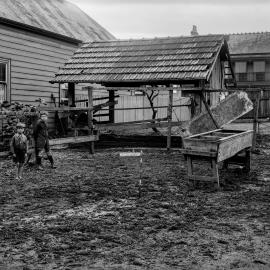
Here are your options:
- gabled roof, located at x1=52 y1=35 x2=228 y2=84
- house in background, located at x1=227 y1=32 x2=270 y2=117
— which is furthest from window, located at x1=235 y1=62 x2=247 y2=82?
gabled roof, located at x1=52 y1=35 x2=228 y2=84

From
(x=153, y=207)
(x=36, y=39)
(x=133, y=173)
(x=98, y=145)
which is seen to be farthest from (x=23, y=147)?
(x=36, y=39)

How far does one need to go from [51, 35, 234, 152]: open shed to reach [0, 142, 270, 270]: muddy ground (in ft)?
18.9

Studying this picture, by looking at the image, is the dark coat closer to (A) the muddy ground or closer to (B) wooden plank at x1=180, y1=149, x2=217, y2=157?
(A) the muddy ground

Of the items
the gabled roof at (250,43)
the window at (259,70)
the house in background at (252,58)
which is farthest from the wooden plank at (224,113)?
the window at (259,70)

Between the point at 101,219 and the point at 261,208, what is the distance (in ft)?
8.63

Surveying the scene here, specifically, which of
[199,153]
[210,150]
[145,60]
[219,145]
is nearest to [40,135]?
[199,153]

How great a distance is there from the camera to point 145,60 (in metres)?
17.4

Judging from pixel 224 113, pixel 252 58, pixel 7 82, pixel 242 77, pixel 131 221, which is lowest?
pixel 131 221

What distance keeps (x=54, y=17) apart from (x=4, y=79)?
562 centimetres

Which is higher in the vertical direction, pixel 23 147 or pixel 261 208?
pixel 23 147

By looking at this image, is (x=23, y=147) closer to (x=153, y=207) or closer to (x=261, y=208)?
(x=153, y=207)

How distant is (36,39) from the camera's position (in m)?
18.2

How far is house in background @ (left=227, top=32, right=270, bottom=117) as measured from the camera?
1823 inches

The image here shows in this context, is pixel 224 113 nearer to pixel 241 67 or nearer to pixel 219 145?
pixel 219 145
